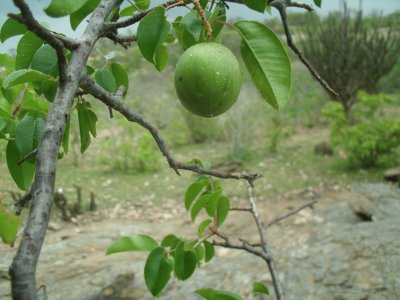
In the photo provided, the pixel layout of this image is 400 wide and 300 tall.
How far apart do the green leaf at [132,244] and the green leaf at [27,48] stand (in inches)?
20.6

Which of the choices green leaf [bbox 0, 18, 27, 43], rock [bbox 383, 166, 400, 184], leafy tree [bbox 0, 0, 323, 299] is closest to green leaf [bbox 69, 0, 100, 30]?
leafy tree [bbox 0, 0, 323, 299]

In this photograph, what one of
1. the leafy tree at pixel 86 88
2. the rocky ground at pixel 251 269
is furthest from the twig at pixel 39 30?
the rocky ground at pixel 251 269

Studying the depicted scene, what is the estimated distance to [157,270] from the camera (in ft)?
3.63

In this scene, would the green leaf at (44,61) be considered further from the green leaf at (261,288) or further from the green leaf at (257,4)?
the green leaf at (261,288)

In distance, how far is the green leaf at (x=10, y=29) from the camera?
848 millimetres

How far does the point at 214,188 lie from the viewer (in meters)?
1.37

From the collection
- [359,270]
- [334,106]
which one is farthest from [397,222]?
[334,106]

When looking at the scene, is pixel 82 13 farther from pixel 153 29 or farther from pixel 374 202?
pixel 374 202

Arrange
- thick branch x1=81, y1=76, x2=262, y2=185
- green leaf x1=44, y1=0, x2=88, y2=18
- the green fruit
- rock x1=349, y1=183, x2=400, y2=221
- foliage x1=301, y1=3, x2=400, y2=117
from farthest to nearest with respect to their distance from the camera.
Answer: foliage x1=301, y1=3, x2=400, y2=117, rock x1=349, y1=183, x2=400, y2=221, the green fruit, thick branch x1=81, y1=76, x2=262, y2=185, green leaf x1=44, y1=0, x2=88, y2=18

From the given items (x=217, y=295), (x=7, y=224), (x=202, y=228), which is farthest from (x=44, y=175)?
(x=202, y=228)

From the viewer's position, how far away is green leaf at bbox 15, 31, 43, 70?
34.2 inches

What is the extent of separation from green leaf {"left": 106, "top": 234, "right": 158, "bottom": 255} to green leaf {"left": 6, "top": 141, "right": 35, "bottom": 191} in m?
0.34

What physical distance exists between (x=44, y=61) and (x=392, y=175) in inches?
181

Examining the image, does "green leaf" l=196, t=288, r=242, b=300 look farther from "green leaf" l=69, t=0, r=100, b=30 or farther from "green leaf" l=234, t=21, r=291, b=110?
"green leaf" l=69, t=0, r=100, b=30
